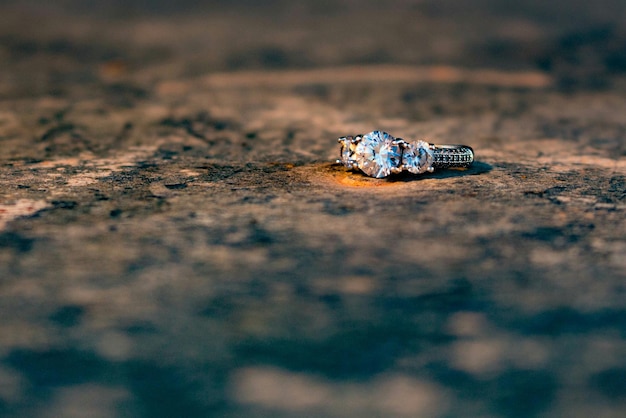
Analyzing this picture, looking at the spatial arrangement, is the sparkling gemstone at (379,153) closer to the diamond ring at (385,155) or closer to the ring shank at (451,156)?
the diamond ring at (385,155)

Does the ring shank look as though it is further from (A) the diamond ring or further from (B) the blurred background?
(B) the blurred background

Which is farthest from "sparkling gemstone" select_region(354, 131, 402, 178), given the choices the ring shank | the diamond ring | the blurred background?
the blurred background

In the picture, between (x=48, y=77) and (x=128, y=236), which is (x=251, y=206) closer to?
(x=128, y=236)

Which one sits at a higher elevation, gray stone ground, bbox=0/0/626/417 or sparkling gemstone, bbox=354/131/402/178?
sparkling gemstone, bbox=354/131/402/178

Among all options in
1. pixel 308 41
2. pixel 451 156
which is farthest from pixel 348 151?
pixel 308 41

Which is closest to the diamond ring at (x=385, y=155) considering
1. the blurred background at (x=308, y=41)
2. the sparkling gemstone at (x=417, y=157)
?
the sparkling gemstone at (x=417, y=157)

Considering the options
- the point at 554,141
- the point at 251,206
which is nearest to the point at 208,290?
the point at 251,206

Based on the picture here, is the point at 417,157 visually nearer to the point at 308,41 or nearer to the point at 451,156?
the point at 451,156
